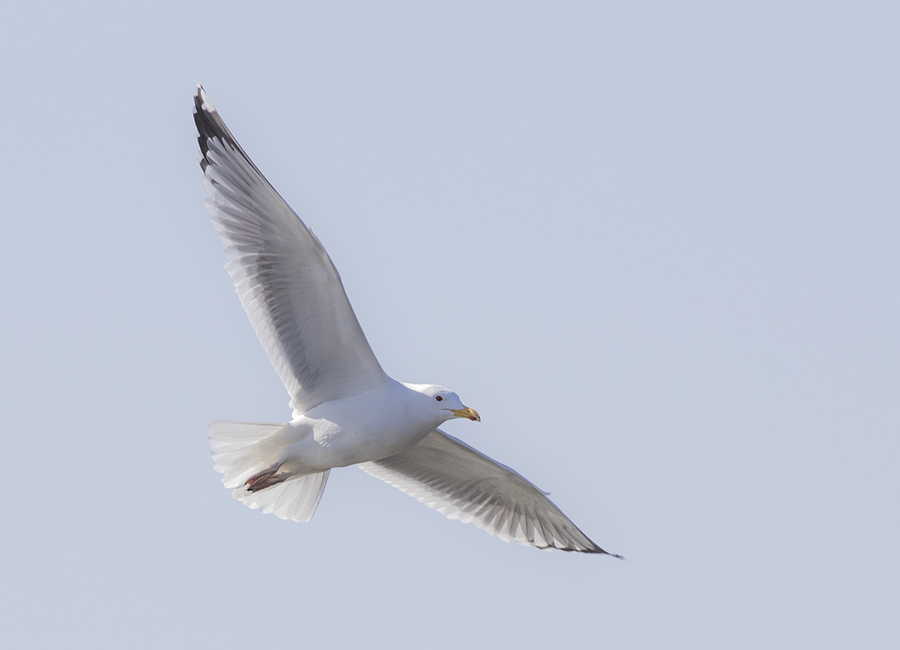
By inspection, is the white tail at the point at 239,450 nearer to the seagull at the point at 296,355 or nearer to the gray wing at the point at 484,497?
the seagull at the point at 296,355

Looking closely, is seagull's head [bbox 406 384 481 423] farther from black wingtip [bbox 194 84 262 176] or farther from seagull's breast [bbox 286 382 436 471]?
black wingtip [bbox 194 84 262 176]

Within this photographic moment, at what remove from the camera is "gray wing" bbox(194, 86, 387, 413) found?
31.9 feet

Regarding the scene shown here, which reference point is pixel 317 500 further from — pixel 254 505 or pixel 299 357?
pixel 299 357

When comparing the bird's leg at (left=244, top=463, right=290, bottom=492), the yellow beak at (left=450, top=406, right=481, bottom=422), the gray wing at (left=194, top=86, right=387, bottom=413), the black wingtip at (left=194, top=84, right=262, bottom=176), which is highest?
the black wingtip at (left=194, top=84, right=262, bottom=176)

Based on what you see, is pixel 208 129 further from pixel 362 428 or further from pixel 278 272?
pixel 362 428

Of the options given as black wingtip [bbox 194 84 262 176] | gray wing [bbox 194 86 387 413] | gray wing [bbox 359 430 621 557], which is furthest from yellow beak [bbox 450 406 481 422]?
black wingtip [bbox 194 84 262 176]

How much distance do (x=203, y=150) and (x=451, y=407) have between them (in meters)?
2.60

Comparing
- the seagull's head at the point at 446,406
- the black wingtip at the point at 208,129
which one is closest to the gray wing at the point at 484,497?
the seagull's head at the point at 446,406

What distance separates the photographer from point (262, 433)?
1010 centimetres

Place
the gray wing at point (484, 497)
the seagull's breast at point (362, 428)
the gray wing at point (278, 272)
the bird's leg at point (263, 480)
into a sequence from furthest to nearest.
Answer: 1. the gray wing at point (484, 497)
2. the bird's leg at point (263, 480)
3. the seagull's breast at point (362, 428)
4. the gray wing at point (278, 272)

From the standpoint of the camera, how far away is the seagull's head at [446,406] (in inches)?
386

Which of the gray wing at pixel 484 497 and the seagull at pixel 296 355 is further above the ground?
the seagull at pixel 296 355

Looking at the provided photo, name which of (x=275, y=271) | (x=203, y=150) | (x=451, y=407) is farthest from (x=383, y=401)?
(x=203, y=150)

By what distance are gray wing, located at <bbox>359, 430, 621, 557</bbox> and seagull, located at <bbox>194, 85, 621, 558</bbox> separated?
1.59 metres
